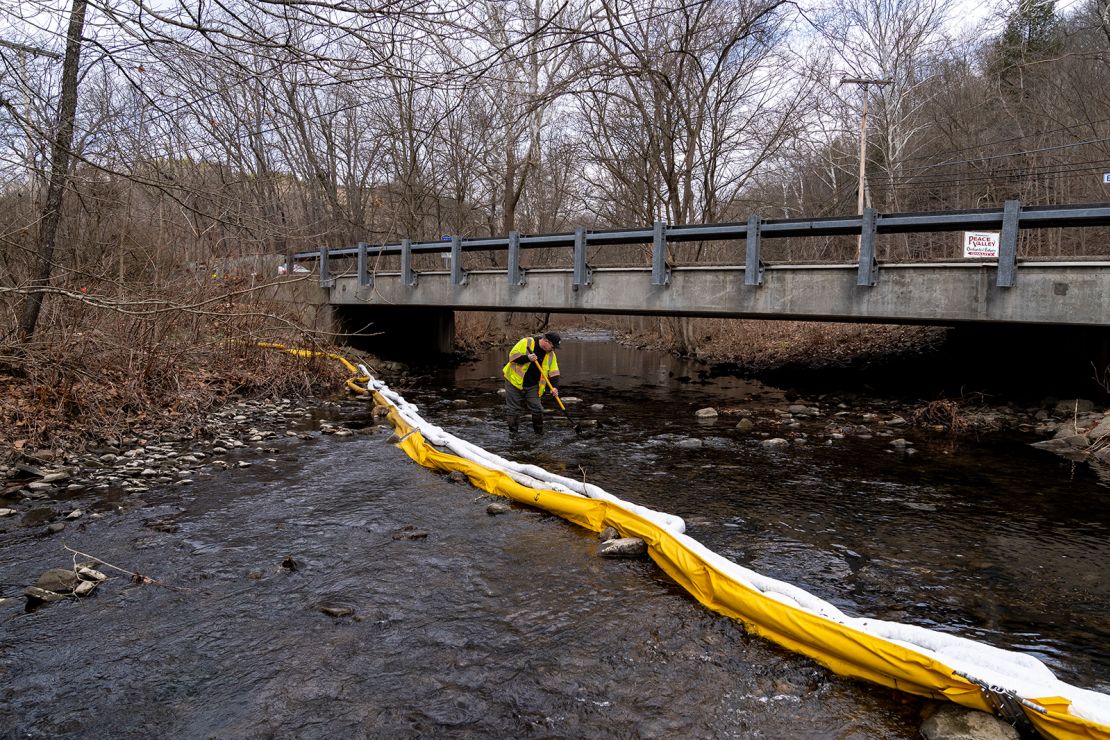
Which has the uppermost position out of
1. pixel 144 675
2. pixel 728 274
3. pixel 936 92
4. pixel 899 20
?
pixel 899 20

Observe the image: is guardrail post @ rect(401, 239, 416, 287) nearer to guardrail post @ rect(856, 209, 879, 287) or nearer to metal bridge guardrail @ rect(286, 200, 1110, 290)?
metal bridge guardrail @ rect(286, 200, 1110, 290)

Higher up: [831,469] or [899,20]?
[899,20]

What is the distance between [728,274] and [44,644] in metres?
10.5

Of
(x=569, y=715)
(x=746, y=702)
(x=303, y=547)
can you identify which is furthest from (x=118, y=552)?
(x=746, y=702)

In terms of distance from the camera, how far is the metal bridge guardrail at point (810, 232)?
29.6ft

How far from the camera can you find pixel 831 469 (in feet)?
26.8

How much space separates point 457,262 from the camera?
1555cm

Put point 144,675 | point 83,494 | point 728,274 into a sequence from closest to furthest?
1. point 144,675
2. point 83,494
3. point 728,274

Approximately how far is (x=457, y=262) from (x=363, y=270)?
325cm

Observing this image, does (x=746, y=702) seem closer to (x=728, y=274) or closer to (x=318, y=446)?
(x=318, y=446)

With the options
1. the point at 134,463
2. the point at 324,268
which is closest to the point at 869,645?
the point at 134,463

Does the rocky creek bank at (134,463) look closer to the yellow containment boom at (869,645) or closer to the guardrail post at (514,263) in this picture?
the yellow containment boom at (869,645)

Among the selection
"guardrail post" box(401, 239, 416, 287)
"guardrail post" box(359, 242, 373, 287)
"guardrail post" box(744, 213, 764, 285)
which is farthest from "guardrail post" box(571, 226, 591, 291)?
"guardrail post" box(359, 242, 373, 287)

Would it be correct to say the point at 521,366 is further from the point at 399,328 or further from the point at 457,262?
the point at 399,328
